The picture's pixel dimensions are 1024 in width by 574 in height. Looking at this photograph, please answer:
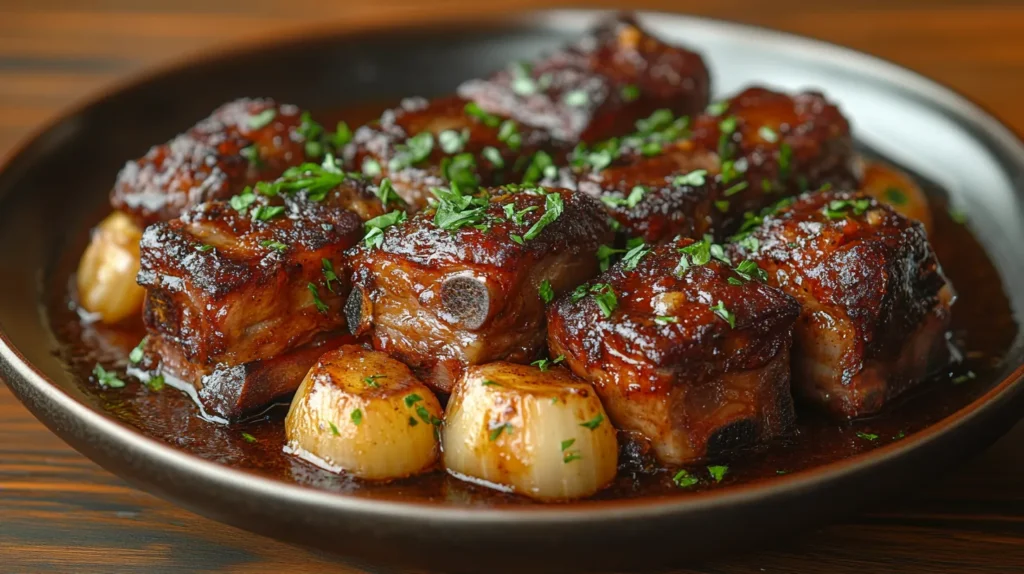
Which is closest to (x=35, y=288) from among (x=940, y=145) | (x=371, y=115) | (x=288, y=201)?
(x=288, y=201)

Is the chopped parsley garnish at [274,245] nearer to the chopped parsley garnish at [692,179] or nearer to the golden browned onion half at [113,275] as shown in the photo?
the golden browned onion half at [113,275]

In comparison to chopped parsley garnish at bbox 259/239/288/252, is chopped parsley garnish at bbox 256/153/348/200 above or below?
above

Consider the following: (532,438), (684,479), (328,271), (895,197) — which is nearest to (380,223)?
(328,271)

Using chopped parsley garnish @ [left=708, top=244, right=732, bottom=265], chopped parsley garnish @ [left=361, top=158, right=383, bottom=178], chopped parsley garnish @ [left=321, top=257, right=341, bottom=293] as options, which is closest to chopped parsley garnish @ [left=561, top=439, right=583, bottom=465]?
chopped parsley garnish @ [left=708, top=244, right=732, bottom=265]

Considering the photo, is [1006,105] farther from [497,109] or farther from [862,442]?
[862,442]

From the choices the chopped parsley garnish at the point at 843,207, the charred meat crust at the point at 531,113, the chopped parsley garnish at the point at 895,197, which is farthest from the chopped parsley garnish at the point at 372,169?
the chopped parsley garnish at the point at 895,197

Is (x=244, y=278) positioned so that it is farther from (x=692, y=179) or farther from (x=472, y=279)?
(x=692, y=179)

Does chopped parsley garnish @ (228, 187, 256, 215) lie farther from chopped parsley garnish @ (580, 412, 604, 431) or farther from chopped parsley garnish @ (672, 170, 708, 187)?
chopped parsley garnish @ (672, 170, 708, 187)
